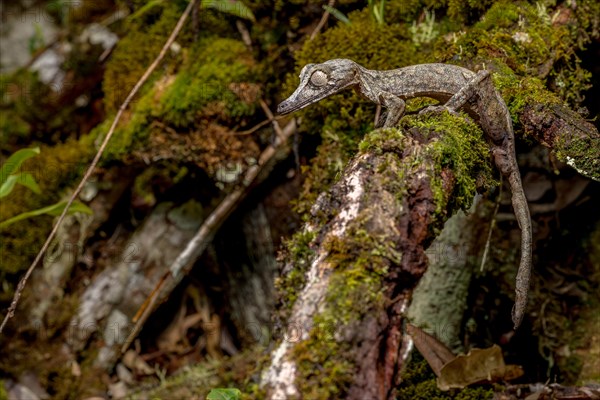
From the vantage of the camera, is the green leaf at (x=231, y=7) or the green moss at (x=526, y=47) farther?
the green leaf at (x=231, y=7)

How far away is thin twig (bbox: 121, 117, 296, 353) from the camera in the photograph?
13.8ft

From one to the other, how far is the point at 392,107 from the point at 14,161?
8.15ft

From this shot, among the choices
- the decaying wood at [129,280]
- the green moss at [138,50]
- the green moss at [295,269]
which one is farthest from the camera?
the green moss at [138,50]

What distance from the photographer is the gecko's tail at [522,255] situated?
2600 millimetres

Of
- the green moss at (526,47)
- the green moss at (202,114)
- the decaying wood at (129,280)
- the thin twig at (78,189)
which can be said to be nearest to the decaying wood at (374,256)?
the green moss at (526,47)

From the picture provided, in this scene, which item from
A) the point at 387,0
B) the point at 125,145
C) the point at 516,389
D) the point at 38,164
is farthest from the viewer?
the point at 38,164

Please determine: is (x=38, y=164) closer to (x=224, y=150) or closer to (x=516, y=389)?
(x=224, y=150)

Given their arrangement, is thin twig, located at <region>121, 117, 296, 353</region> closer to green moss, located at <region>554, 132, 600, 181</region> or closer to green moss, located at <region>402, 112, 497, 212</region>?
green moss, located at <region>402, 112, 497, 212</region>

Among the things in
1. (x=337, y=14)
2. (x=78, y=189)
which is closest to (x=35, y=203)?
(x=78, y=189)

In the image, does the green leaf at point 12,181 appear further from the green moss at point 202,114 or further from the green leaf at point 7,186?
the green moss at point 202,114

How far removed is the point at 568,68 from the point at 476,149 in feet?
3.70

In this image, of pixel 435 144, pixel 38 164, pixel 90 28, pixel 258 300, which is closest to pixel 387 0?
pixel 435 144

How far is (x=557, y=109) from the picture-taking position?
2785 mm

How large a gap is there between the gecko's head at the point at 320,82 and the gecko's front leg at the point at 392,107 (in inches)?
8.3
